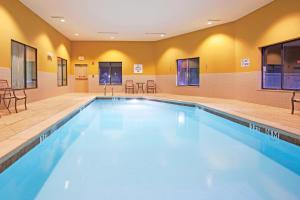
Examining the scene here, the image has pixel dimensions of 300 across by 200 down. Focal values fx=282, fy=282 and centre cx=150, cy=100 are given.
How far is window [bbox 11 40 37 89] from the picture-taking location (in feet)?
25.5

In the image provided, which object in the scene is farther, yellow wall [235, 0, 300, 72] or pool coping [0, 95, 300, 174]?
yellow wall [235, 0, 300, 72]

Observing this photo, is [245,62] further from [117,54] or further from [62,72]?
[62,72]

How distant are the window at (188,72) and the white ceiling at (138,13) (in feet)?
4.78

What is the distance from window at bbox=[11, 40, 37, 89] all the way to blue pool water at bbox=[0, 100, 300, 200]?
9.98 ft

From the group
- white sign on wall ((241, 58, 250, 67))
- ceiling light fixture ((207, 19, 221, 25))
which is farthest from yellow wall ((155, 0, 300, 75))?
ceiling light fixture ((207, 19, 221, 25))

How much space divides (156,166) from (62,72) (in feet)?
36.0

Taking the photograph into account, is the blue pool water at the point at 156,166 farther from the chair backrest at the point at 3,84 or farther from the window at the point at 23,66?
the window at the point at 23,66

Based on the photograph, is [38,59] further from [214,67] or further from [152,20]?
[214,67]

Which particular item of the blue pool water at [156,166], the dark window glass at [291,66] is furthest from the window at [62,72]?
the dark window glass at [291,66]

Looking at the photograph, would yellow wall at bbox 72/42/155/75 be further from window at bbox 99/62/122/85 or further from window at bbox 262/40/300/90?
window at bbox 262/40/300/90

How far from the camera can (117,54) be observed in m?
14.9

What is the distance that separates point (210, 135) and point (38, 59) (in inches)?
260

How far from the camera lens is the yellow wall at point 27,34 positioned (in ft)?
22.3

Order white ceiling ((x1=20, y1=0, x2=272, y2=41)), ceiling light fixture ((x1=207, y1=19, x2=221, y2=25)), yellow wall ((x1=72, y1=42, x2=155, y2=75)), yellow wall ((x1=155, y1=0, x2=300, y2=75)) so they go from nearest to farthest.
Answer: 1. yellow wall ((x1=155, y1=0, x2=300, y2=75))
2. white ceiling ((x1=20, y1=0, x2=272, y2=41))
3. ceiling light fixture ((x1=207, y1=19, x2=221, y2=25))
4. yellow wall ((x1=72, y1=42, x2=155, y2=75))
